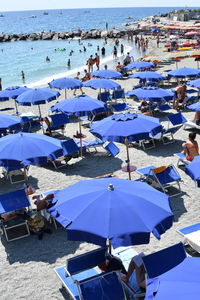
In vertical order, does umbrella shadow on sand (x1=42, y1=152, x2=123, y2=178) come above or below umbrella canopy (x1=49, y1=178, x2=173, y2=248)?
below

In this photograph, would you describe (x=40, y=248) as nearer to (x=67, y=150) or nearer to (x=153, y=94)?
(x=67, y=150)

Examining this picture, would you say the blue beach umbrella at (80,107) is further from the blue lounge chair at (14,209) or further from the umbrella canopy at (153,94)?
the blue lounge chair at (14,209)

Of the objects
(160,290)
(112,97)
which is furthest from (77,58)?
(160,290)

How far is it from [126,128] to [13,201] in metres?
3.00

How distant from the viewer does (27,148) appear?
7.88 m

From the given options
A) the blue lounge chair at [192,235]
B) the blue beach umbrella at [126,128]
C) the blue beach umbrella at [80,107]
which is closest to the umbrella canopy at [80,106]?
the blue beach umbrella at [80,107]

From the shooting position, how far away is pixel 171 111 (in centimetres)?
1669

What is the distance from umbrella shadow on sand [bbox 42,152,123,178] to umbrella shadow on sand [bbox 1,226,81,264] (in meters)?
3.15

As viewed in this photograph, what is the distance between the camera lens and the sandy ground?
19.7ft

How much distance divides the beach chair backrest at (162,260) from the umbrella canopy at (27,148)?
365 centimetres

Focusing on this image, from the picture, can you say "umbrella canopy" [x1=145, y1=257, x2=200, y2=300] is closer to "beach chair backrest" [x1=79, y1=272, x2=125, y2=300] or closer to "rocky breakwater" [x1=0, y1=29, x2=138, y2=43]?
"beach chair backrest" [x1=79, y1=272, x2=125, y2=300]

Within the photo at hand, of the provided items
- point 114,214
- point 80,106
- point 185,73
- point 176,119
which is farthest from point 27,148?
point 185,73

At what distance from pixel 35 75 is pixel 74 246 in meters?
32.0

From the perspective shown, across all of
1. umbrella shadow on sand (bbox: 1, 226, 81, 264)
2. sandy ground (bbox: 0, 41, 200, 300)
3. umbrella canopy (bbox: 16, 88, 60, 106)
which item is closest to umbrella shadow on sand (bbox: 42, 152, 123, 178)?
sandy ground (bbox: 0, 41, 200, 300)
